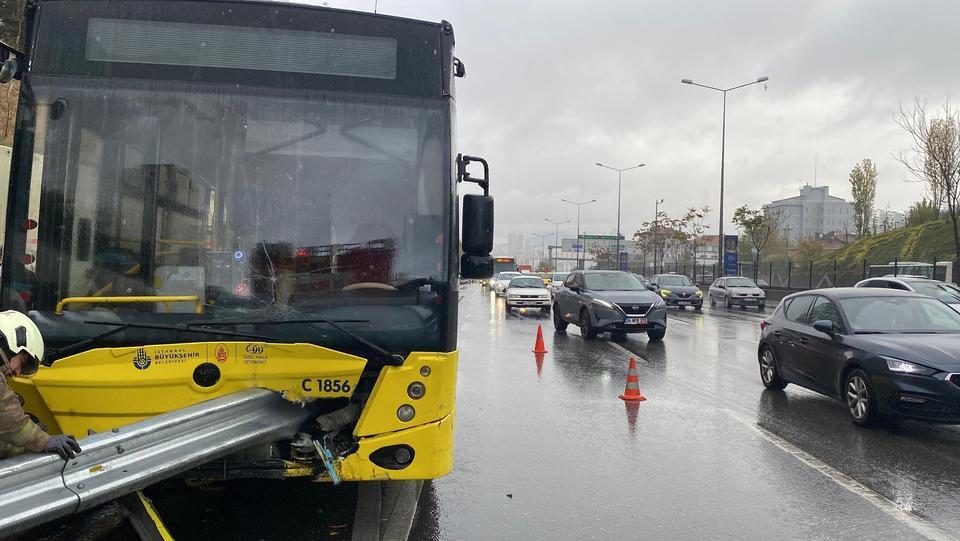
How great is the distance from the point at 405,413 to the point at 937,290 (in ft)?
56.9

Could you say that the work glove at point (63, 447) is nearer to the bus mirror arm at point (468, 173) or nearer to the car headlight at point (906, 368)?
the bus mirror arm at point (468, 173)

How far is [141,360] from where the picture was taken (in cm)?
376

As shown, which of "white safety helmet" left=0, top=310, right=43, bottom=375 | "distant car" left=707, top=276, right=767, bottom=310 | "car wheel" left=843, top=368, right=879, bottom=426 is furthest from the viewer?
"distant car" left=707, top=276, right=767, bottom=310

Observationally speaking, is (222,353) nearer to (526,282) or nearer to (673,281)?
(526,282)

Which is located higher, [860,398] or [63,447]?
[63,447]

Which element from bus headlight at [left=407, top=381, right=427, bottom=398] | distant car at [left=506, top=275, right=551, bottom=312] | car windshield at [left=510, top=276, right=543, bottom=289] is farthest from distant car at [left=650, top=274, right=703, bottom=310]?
bus headlight at [left=407, top=381, right=427, bottom=398]

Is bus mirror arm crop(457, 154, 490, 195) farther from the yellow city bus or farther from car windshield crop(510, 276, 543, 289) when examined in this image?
car windshield crop(510, 276, 543, 289)

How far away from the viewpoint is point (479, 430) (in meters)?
7.25

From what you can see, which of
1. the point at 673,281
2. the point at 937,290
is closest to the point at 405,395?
the point at 937,290

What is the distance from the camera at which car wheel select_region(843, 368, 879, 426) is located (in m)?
7.10

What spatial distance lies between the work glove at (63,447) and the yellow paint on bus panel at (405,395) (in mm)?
1434

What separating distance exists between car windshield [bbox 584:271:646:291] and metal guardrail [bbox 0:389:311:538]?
13.7 metres

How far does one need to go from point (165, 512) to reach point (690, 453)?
439cm

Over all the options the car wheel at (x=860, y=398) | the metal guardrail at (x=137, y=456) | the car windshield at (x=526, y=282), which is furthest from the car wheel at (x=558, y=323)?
the metal guardrail at (x=137, y=456)
